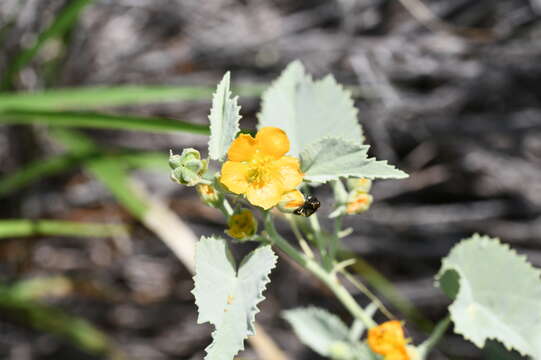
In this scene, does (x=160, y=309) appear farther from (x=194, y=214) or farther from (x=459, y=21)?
(x=459, y=21)

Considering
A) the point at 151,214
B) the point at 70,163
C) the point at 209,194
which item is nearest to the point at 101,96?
the point at 70,163

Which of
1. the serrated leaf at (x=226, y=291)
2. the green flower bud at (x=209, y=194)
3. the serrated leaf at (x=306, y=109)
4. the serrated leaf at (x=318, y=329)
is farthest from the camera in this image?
the serrated leaf at (x=318, y=329)

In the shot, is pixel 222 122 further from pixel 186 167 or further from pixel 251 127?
pixel 251 127

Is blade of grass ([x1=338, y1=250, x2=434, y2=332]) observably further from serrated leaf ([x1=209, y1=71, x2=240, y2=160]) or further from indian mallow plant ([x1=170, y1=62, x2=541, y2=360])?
serrated leaf ([x1=209, y1=71, x2=240, y2=160])

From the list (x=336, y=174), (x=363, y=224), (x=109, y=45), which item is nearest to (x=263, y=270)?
(x=336, y=174)

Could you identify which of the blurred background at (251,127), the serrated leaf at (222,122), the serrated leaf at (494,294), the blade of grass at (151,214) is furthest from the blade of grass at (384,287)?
the serrated leaf at (222,122)

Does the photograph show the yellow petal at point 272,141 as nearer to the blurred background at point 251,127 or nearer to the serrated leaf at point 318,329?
the serrated leaf at point 318,329
